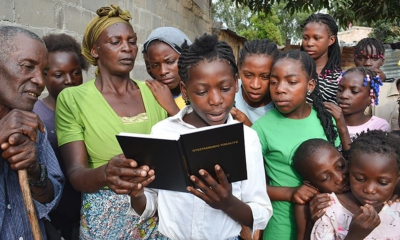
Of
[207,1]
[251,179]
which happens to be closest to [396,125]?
[251,179]

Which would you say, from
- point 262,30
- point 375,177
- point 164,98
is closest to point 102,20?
point 164,98

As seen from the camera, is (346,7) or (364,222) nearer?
(364,222)

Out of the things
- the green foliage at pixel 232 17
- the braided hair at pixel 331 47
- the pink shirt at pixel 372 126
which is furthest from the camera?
the green foliage at pixel 232 17

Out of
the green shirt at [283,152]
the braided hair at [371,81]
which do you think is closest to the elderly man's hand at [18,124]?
the green shirt at [283,152]

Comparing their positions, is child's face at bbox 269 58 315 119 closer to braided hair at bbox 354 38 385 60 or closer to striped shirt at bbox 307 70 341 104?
striped shirt at bbox 307 70 341 104

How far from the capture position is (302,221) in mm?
2123

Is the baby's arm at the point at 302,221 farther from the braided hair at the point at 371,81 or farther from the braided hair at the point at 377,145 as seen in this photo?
the braided hair at the point at 371,81

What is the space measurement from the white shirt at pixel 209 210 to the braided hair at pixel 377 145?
1.94 ft

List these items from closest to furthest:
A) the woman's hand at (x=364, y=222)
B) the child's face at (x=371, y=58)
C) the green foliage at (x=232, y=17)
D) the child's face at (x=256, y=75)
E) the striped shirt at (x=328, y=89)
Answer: the woman's hand at (x=364, y=222) → the child's face at (x=256, y=75) → the striped shirt at (x=328, y=89) → the child's face at (x=371, y=58) → the green foliage at (x=232, y=17)

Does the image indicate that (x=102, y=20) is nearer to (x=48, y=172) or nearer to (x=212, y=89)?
(x=212, y=89)

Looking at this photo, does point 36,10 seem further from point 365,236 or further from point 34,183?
point 365,236

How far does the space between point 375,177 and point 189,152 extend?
1065 mm

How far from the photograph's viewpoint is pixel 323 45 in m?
3.25

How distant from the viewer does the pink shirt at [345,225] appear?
196 cm
